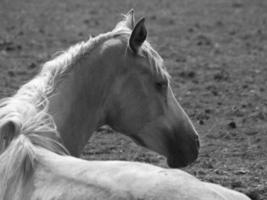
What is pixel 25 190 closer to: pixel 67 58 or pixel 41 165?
pixel 41 165

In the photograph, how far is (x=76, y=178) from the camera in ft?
10.2

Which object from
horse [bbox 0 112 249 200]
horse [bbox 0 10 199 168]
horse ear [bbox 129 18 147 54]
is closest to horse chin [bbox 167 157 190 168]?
horse [bbox 0 10 199 168]

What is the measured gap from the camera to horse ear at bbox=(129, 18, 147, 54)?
14.3 feet

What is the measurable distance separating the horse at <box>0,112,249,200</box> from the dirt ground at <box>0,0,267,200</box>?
6.81 feet

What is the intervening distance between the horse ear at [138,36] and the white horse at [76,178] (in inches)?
33.3

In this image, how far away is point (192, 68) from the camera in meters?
9.97

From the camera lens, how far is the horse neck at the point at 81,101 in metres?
4.29

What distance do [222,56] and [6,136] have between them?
759cm

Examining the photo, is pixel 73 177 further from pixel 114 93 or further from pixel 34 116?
pixel 114 93

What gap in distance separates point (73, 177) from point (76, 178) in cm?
3

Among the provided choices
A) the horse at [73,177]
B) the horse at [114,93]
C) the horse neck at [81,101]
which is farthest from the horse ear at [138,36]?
the horse at [73,177]

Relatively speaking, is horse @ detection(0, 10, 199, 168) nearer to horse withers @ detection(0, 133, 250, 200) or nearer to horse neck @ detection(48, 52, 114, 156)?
horse neck @ detection(48, 52, 114, 156)

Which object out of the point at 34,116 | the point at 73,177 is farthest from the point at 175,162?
the point at 73,177

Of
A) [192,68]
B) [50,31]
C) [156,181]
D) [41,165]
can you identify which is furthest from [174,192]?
[50,31]
